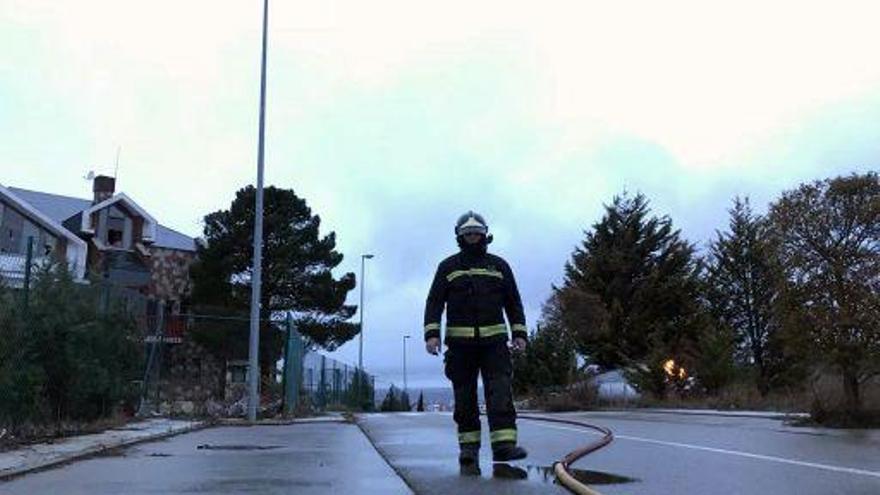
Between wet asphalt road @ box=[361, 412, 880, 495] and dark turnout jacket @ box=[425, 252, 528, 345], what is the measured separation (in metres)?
1.11

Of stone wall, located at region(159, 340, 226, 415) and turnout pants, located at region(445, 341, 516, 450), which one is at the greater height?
stone wall, located at region(159, 340, 226, 415)

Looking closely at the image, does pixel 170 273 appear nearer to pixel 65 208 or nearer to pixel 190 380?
pixel 65 208

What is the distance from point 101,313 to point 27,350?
2886 millimetres

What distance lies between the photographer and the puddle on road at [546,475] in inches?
287

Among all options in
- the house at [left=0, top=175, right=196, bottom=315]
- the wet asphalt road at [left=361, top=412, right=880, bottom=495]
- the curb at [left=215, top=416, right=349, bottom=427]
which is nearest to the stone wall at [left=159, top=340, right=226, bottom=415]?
the curb at [left=215, top=416, right=349, bottom=427]

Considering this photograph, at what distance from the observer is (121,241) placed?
195 ft

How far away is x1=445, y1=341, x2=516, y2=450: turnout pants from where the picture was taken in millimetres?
8031

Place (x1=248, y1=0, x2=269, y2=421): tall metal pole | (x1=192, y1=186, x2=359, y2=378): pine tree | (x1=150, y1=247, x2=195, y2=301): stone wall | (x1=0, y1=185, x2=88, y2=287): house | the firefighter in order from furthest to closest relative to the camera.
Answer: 1. (x1=150, y1=247, x2=195, y2=301): stone wall
2. (x1=192, y1=186, x2=359, y2=378): pine tree
3. (x1=0, y1=185, x2=88, y2=287): house
4. (x1=248, y1=0, x2=269, y2=421): tall metal pole
5. the firefighter

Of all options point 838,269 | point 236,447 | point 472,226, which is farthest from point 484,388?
point 838,269

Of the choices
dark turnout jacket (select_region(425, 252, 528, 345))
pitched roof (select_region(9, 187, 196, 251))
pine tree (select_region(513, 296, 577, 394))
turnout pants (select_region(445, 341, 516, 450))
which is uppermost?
pitched roof (select_region(9, 187, 196, 251))

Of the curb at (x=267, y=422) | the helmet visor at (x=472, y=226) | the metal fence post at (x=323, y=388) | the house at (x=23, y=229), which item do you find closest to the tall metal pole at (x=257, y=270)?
the curb at (x=267, y=422)

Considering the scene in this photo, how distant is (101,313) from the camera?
54.5ft

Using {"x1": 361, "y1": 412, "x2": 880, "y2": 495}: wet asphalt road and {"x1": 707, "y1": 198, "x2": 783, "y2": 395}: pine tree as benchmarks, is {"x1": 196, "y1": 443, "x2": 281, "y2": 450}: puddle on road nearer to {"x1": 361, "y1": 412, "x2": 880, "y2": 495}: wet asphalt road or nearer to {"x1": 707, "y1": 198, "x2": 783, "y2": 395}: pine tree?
{"x1": 361, "y1": 412, "x2": 880, "y2": 495}: wet asphalt road

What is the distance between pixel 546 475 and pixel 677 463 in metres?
1.75
